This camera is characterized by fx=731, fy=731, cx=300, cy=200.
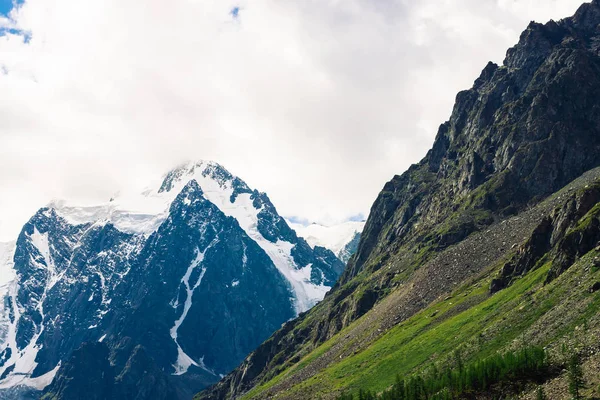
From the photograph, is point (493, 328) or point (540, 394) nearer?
point (540, 394)

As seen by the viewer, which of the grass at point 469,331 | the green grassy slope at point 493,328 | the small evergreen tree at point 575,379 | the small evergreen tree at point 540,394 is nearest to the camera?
the small evergreen tree at point 575,379

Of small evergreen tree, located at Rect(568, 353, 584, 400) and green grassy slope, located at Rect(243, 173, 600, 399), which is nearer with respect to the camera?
small evergreen tree, located at Rect(568, 353, 584, 400)

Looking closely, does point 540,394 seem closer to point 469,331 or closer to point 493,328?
point 493,328

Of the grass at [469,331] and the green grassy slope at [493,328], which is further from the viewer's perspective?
the grass at [469,331]

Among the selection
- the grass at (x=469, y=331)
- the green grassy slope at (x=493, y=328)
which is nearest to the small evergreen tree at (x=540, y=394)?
the green grassy slope at (x=493, y=328)

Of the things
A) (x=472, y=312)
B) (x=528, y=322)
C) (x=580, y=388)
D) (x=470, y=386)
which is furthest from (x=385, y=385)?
(x=580, y=388)

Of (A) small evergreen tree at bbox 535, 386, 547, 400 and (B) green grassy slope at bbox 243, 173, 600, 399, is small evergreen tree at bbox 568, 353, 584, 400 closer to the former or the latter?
(A) small evergreen tree at bbox 535, 386, 547, 400

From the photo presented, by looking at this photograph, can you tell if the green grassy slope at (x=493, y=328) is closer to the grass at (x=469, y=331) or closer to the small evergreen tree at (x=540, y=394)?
the grass at (x=469, y=331)

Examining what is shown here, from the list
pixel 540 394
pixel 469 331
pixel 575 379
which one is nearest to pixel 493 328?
pixel 469 331

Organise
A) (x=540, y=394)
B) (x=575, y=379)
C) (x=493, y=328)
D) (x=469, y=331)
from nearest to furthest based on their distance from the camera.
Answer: (x=575, y=379) → (x=540, y=394) → (x=493, y=328) → (x=469, y=331)

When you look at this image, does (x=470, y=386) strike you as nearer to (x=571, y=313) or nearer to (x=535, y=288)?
(x=571, y=313)

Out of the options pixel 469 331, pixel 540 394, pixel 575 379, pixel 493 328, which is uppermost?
pixel 469 331

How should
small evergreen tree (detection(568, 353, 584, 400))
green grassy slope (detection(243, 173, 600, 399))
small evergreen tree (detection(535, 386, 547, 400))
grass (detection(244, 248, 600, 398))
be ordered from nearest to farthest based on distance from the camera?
small evergreen tree (detection(568, 353, 584, 400)) → small evergreen tree (detection(535, 386, 547, 400)) → green grassy slope (detection(243, 173, 600, 399)) → grass (detection(244, 248, 600, 398))

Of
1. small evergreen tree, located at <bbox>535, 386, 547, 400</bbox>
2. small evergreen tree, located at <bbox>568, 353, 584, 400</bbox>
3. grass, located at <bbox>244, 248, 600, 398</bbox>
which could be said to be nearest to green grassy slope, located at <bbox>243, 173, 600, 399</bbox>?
grass, located at <bbox>244, 248, 600, 398</bbox>
